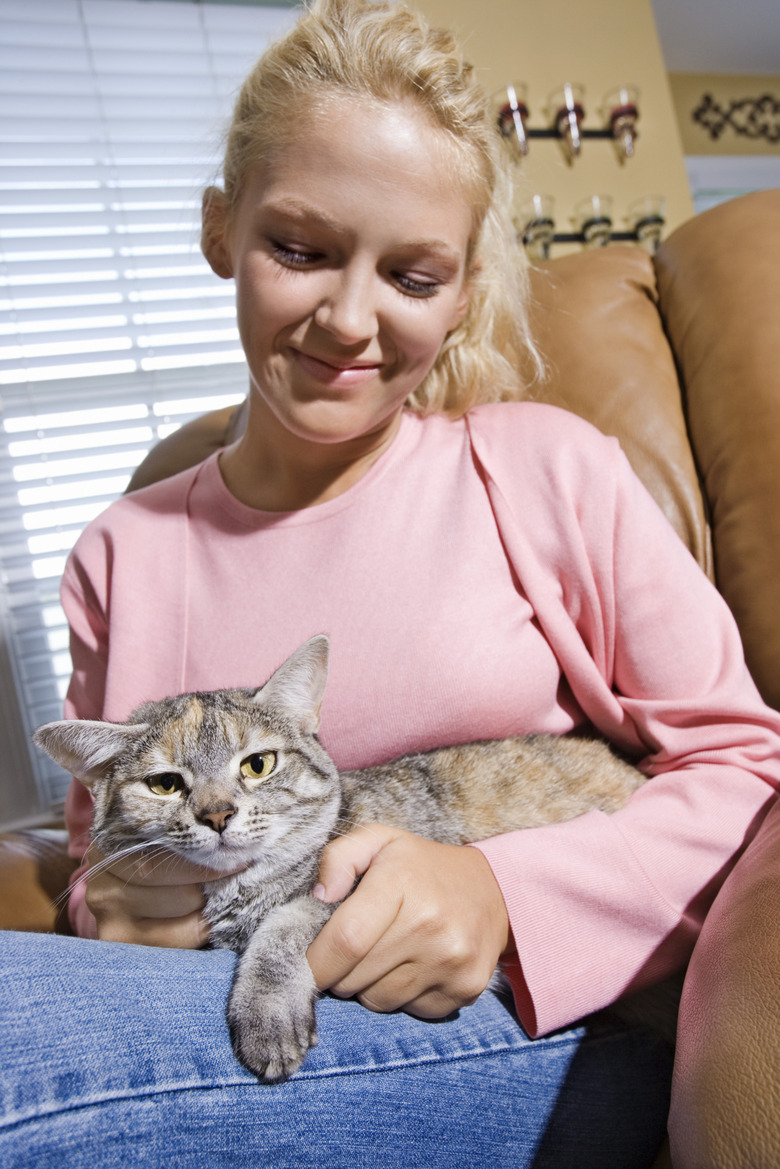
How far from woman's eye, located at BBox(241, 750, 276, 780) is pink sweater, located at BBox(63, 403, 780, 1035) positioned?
0.17 metres

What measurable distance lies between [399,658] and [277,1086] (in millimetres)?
515

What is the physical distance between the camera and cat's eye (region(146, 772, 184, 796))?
85cm

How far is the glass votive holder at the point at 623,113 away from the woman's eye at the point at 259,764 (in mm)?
3531

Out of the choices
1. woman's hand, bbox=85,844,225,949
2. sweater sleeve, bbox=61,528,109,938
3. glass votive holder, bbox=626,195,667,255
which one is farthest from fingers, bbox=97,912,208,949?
glass votive holder, bbox=626,195,667,255

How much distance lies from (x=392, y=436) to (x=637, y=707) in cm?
56

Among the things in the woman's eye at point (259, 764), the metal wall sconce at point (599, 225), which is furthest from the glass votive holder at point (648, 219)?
the woman's eye at point (259, 764)

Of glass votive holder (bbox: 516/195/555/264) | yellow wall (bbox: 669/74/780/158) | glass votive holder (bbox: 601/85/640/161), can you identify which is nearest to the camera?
glass votive holder (bbox: 516/195/555/264)

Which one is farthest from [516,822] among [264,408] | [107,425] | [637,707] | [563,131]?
[563,131]

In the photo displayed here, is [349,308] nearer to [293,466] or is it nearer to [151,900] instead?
[293,466]

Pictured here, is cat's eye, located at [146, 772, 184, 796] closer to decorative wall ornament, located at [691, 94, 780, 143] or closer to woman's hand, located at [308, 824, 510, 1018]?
woman's hand, located at [308, 824, 510, 1018]

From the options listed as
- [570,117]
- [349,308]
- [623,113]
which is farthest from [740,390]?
[623,113]

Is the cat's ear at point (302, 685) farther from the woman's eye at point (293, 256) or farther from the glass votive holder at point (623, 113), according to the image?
the glass votive holder at point (623, 113)

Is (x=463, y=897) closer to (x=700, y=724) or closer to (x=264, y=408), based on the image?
(x=700, y=724)

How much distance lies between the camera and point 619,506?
1041mm
